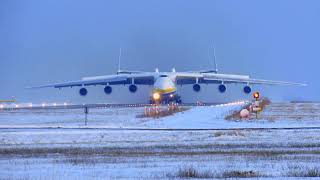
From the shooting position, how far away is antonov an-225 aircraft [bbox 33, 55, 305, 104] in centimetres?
8219

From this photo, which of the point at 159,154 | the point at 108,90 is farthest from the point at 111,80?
the point at 159,154

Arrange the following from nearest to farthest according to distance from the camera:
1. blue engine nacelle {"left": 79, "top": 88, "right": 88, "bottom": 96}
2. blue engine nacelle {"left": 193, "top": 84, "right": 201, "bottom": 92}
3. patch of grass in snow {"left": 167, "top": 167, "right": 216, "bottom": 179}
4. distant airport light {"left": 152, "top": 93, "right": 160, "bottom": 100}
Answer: patch of grass in snow {"left": 167, "top": 167, "right": 216, "bottom": 179}
distant airport light {"left": 152, "top": 93, "right": 160, "bottom": 100}
blue engine nacelle {"left": 79, "top": 88, "right": 88, "bottom": 96}
blue engine nacelle {"left": 193, "top": 84, "right": 201, "bottom": 92}

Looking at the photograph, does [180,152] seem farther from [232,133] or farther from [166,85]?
[166,85]

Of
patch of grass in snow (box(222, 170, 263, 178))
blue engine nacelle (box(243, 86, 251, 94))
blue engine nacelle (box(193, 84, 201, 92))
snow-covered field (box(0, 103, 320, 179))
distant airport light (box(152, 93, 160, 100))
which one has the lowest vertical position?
patch of grass in snow (box(222, 170, 263, 178))

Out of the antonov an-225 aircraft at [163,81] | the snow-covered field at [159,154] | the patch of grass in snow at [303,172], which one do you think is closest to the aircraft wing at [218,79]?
the antonov an-225 aircraft at [163,81]

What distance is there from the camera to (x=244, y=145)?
84.0 feet

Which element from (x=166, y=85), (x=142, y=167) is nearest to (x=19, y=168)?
(x=142, y=167)

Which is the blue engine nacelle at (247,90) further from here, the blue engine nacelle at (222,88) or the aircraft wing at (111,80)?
the aircraft wing at (111,80)

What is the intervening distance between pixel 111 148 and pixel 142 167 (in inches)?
276

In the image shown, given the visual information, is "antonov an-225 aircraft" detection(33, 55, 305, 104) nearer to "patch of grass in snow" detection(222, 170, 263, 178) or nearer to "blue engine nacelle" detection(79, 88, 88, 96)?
"blue engine nacelle" detection(79, 88, 88, 96)

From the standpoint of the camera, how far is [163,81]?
81312 millimetres

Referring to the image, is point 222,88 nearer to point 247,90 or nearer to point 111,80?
point 247,90

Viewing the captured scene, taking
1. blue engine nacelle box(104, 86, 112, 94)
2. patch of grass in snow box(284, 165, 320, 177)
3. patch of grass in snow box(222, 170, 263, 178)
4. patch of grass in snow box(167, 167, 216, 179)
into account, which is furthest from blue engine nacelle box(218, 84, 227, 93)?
patch of grass in snow box(222, 170, 263, 178)

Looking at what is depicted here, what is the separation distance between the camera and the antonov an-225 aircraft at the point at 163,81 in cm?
8219
